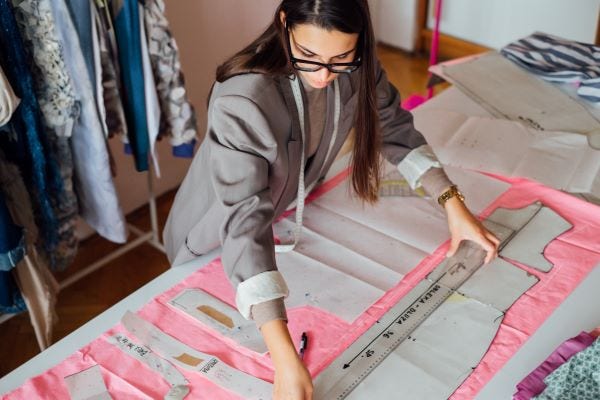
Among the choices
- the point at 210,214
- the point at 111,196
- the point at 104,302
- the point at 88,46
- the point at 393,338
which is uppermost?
the point at 88,46

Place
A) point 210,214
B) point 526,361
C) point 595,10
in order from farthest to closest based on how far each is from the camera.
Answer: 1. point 595,10
2. point 210,214
3. point 526,361

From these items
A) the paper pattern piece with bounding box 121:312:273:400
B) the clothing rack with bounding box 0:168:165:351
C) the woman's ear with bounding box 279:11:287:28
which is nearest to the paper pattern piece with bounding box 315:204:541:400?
the paper pattern piece with bounding box 121:312:273:400

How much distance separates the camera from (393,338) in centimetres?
115

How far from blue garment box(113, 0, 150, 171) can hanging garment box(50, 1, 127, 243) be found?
0.12 metres

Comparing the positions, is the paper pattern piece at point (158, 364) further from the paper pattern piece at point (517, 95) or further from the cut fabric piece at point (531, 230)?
the paper pattern piece at point (517, 95)

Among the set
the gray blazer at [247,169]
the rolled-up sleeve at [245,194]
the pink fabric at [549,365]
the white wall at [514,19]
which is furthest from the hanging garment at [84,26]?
the white wall at [514,19]

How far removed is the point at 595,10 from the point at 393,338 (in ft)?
8.12

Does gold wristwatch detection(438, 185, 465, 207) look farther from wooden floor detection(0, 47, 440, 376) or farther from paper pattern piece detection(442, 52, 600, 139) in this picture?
wooden floor detection(0, 47, 440, 376)

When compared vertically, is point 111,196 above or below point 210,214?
below

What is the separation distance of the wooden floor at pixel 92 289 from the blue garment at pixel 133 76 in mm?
578

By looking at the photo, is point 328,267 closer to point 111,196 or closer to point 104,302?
point 111,196

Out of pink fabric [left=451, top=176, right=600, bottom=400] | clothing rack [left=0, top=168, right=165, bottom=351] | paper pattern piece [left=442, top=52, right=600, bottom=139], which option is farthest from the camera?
clothing rack [left=0, top=168, right=165, bottom=351]

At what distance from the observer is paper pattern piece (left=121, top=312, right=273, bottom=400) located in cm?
106

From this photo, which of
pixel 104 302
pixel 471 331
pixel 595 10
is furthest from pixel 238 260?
pixel 595 10
